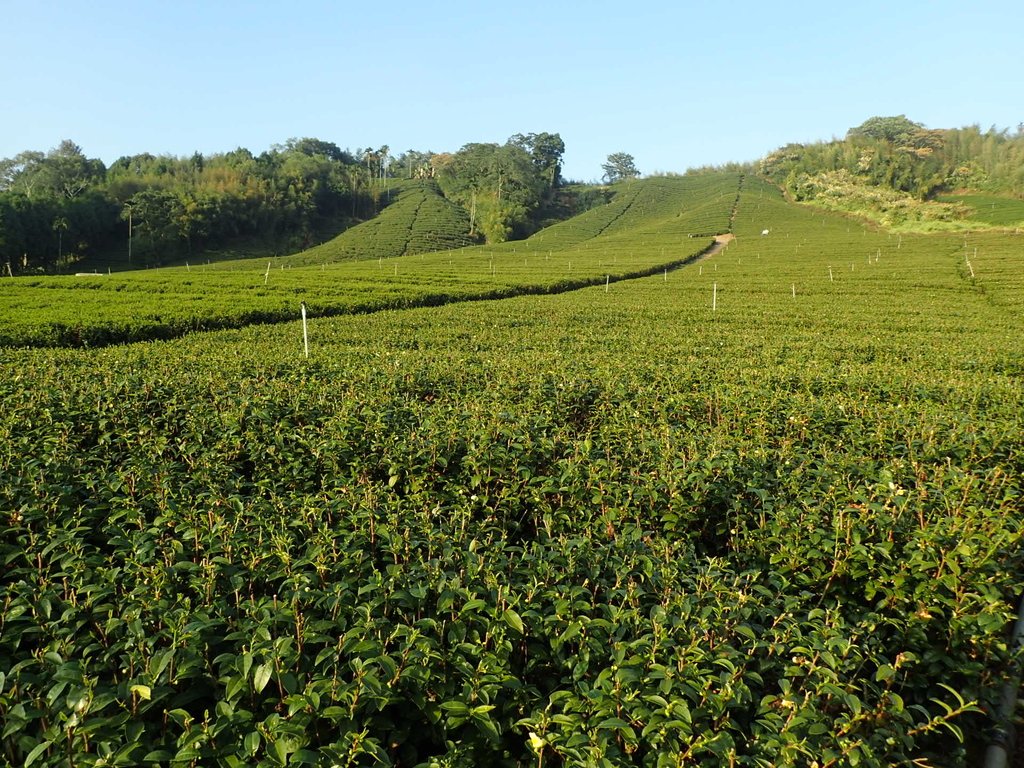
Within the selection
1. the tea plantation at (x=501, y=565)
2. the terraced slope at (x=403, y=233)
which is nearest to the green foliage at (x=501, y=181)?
the terraced slope at (x=403, y=233)

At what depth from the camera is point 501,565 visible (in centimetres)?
302

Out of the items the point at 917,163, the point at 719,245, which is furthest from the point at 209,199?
the point at 917,163

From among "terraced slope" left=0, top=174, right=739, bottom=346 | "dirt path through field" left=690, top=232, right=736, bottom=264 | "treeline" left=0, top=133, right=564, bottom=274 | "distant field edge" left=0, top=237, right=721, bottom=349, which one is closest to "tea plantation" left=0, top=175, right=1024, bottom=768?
"distant field edge" left=0, top=237, right=721, bottom=349

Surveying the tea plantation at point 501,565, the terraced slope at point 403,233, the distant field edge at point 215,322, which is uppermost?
the terraced slope at point 403,233

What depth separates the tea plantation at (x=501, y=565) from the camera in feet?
7.09

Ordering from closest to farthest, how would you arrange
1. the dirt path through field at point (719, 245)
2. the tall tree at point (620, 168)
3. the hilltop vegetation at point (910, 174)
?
1. the dirt path through field at point (719, 245)
2. the hilltop vegetation at point (910, 174)
3. the tall tree at point (620, 168)

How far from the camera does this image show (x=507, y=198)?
96.5 meters

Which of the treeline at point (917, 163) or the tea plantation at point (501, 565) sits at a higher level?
the treeline at point (917, 163)

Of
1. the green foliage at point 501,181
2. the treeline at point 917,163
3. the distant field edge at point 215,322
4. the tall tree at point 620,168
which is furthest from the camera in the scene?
the tall tree at point 620,168

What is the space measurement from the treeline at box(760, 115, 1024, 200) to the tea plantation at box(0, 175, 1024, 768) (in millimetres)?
93081

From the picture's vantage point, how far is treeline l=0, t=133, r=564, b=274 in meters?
61.5

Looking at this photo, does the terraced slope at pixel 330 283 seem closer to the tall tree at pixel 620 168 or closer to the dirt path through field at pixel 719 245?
the dirt path through field at pixel 719 245

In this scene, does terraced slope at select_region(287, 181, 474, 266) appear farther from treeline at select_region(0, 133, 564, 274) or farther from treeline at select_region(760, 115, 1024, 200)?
treeline at select_region(760, 115, 1024, 200)

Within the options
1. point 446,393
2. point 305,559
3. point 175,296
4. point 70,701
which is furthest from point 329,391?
point 175,296
